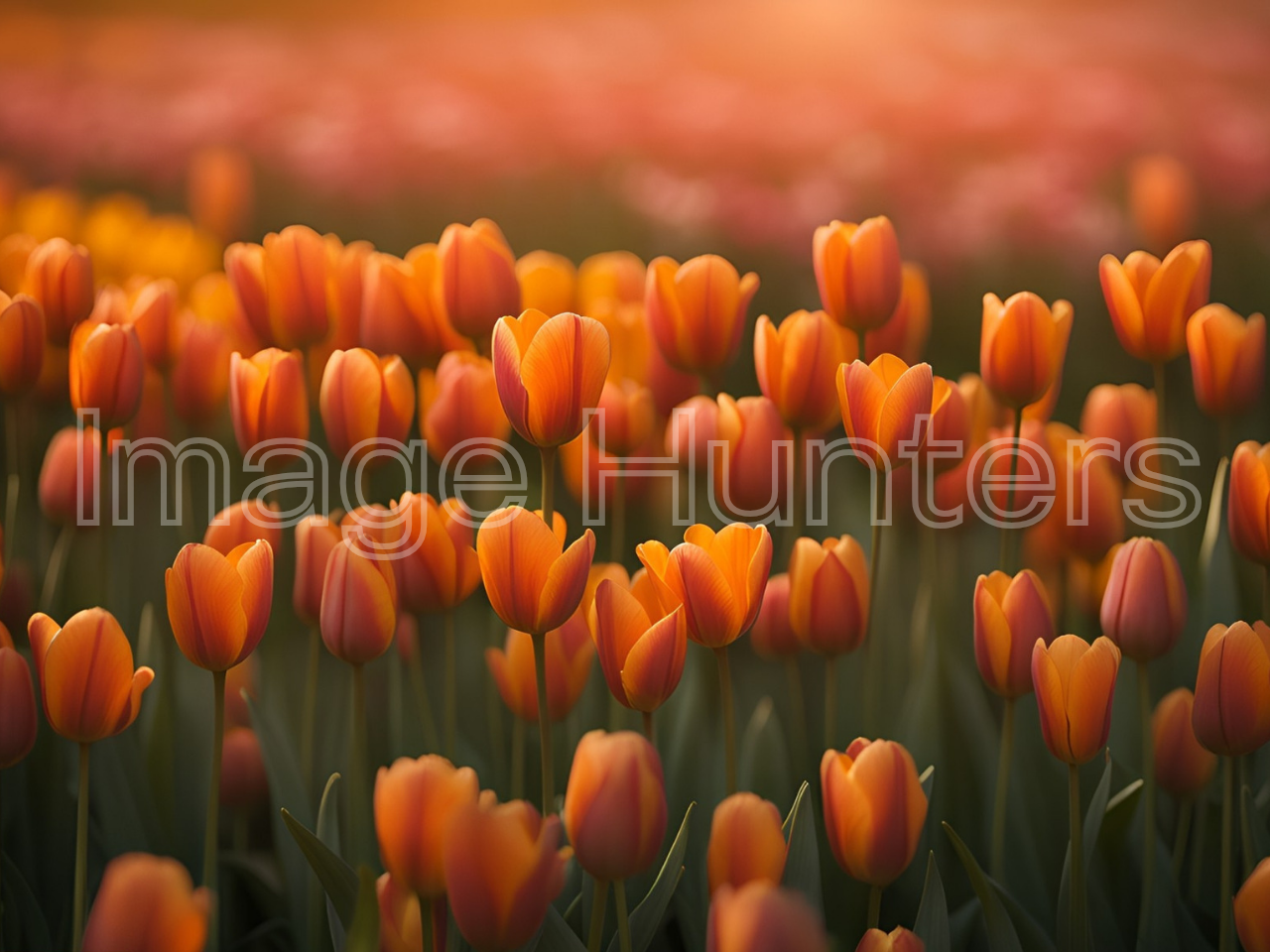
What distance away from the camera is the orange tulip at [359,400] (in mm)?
1206

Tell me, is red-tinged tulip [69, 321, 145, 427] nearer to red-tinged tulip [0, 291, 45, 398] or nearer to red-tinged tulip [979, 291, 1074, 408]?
red-tinged tulip [0, 291, 45, 398]

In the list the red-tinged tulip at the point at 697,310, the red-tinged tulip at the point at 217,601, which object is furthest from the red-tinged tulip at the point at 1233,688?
the red-tinged tulip at the point at 217,601

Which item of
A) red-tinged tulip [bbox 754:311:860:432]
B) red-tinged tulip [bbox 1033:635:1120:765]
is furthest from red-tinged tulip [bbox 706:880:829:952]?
red-tinged tulip [bbox 754:311:860:432]

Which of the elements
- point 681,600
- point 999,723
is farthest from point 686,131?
point 681,600

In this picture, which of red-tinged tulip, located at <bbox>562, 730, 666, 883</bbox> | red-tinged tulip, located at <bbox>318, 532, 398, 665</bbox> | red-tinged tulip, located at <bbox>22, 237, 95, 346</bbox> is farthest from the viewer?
red-tinged tulip, located at <bbox>22, 237, 95, 346</bbox>

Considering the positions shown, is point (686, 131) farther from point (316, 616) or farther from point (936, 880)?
point (936, 880)

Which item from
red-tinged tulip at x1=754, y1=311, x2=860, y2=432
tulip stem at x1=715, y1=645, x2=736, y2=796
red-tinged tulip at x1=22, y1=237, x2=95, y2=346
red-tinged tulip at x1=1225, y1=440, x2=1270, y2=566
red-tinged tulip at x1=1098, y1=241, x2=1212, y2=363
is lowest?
tulip stem at x1=715, y1=645, x2=736, y2=796

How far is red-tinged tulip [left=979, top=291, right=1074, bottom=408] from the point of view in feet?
3.84

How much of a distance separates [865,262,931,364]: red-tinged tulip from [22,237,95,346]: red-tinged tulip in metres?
0.98

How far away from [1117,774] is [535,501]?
916 millimetres

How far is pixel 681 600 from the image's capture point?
936 millimetres

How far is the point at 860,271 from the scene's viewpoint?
129cm

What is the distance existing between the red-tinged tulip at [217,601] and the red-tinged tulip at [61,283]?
2.07 feet

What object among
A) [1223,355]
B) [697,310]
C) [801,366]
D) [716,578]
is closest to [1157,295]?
[1223,355]
